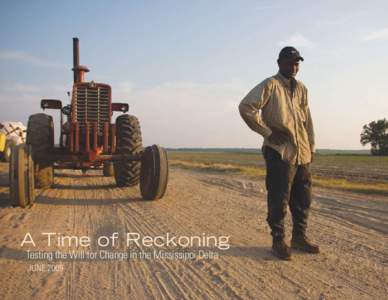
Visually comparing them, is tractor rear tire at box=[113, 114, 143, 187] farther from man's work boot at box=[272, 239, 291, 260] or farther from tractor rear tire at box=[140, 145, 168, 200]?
man's work boot at box=[272, 239, 291, 260]

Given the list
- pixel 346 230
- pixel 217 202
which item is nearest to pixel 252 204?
pixel 217 202

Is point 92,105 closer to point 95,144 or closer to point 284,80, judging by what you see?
point 95,144

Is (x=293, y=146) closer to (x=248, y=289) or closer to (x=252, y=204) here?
(x=248, y=289)

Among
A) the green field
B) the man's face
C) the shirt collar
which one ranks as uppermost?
the man's face

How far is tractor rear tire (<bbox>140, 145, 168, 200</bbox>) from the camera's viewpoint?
7.62 metres

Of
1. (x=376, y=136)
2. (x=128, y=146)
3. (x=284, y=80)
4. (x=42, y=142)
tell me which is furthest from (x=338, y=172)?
(x=376, y=136)

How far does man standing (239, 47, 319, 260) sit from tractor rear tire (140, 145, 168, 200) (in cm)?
385

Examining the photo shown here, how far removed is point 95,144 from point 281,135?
5517 mm

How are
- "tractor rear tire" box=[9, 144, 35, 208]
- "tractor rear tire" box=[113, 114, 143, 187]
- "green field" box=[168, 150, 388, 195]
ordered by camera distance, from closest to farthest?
"tractor rear tire" box=[9, 144, 35, 208] < "tractor rear tire" box=[113, 114, 143, 187] < "green field" box=[168, 150, 388, 195]

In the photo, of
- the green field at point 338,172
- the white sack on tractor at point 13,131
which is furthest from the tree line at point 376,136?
the white sack on tractor at point 13,131

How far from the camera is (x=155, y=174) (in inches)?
298

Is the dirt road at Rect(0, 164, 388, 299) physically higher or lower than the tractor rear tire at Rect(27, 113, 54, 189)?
lower

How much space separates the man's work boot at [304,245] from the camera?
4.21 meters

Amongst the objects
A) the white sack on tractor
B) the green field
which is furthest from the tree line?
the white sack on tractor
